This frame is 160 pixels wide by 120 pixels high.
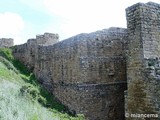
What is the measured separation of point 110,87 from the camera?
48.4 feet

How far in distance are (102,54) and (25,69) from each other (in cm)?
1146

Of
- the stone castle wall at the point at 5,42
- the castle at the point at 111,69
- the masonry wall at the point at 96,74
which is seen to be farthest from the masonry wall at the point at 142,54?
the stone castle wall at the point at 5,42

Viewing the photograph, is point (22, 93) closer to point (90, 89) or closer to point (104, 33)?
point (90, 89)

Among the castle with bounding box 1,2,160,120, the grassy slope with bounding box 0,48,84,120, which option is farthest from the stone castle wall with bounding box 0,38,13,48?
the grassy slope with bounding box 0,48,84,120

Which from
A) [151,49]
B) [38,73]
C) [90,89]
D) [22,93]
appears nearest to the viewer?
[151,49]

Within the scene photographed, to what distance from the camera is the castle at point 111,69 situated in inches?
359

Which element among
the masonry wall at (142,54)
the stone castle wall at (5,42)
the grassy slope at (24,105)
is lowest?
the grassy slope at (24,105)

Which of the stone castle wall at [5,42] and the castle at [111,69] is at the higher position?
the stone castle wall at [5,42]

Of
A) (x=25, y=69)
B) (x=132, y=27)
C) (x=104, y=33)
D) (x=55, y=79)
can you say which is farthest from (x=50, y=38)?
(x=132, y=27)

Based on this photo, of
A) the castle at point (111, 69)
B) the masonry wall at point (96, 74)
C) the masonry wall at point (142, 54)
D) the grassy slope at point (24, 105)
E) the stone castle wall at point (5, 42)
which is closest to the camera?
the grassy slope at point (24, 105)

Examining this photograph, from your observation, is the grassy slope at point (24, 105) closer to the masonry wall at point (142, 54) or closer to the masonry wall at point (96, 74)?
the masonry wall at point (96, 74)

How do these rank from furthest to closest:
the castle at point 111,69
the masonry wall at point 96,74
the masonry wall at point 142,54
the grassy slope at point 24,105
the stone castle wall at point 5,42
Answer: the stone castle wall at point 5,42
the masonry wall at point 96,74
the castle at point 111,69
the masonry wall at point 142,54
the grassy slope at point 24,105

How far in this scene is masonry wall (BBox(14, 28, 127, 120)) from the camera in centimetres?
1425

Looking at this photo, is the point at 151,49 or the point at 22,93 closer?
the point at 151,49
